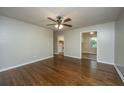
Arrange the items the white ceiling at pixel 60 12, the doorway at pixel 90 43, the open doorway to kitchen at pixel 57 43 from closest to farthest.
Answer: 1. the white ceiling at pixel 60 12
2. the open doorway to kitchen at pixel 57 43
3. the doorway at pixel 90 43

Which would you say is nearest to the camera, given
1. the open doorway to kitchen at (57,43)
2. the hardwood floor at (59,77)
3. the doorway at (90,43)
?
the hardwood floor at (59,77)

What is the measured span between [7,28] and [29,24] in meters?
1.29

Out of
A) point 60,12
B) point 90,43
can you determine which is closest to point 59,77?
point 60,12

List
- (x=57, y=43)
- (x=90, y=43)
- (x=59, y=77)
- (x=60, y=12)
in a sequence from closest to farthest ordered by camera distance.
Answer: (x=59, y=77) < (x=60, y=12) < (x=57, y=43) < (x=90, y=43)

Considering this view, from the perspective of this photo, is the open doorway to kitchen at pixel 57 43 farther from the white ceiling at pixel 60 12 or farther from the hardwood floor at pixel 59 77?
the hardwood floor at pixel 59 77

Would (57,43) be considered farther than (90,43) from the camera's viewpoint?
No

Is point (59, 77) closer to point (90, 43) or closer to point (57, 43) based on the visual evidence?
point (57, 43)

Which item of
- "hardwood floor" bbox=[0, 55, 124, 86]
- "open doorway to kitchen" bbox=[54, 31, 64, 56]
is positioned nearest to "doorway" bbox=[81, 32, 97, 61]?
"open doorway to kitchen" bbox=[54, 31, 64, 56]

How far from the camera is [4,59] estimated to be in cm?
340

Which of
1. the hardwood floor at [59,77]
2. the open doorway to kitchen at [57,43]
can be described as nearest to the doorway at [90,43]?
the open doorway to kitchen at [57,43]

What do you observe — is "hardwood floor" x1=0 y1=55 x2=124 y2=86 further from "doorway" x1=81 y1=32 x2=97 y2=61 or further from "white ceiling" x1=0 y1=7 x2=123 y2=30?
"doorway" x1=81 y1=32 x2=97 y2=61

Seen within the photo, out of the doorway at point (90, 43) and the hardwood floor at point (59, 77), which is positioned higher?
the doorway at point (90, 43)
